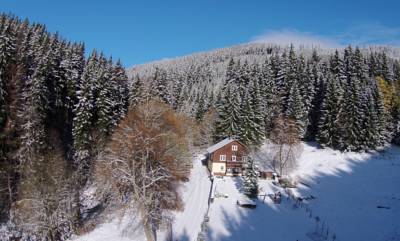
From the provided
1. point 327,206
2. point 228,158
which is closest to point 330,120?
point 228,158

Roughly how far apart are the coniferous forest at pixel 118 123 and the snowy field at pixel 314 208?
3176mm

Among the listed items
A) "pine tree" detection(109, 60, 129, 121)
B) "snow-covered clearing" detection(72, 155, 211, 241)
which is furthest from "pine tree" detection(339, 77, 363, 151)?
"pine tree" detection(109, 60, 129, 121)

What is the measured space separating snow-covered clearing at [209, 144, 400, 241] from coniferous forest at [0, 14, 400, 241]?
531 cm

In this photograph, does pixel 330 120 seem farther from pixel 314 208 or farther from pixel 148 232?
pixel 148 232

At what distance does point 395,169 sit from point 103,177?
4611 centimetres

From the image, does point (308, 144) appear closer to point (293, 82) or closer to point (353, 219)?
point (293, 82)

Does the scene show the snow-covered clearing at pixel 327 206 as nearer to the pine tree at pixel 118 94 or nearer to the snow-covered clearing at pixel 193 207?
the snow-covered clearing at pixel 193 207

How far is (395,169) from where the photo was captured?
5878 centimetres

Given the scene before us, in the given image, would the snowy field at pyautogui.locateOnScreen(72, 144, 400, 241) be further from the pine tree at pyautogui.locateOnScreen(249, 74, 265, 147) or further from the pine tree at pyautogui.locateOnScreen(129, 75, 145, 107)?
the pine tree at pyautogui.locateOnScreen(129, 75, 145, 107)

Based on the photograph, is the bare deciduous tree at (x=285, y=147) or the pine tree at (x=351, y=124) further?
the pine tree at (x=351, y=124)

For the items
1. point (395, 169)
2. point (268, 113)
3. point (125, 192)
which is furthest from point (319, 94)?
point (125, 192)

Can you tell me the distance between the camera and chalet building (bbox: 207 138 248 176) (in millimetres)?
60969

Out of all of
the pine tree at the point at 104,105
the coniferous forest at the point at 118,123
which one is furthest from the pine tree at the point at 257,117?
the pine tree at the point at 104,105

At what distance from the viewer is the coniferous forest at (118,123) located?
121 feet
